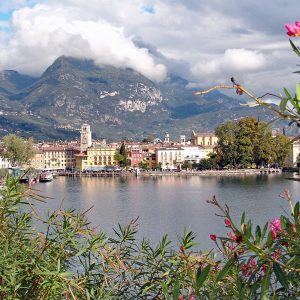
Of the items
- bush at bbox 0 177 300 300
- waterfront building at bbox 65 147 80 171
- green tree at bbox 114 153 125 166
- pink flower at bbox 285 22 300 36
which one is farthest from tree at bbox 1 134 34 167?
pink flower at bbox 285 22 300 36

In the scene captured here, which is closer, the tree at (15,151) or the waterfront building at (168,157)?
the tree at (15,151)

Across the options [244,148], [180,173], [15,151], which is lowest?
[180,173]

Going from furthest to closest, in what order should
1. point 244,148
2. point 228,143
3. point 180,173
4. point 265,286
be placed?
point 180,173 → point 228,143 → point 244,148 → point 265,286

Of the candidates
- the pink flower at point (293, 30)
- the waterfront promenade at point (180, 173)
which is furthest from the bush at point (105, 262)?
the waterfront promenade at point (180, 173)

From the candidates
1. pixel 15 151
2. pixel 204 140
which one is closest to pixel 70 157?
pixel 204 140

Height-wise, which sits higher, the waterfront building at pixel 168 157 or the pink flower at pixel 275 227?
the waterfront building at pixel 168 157

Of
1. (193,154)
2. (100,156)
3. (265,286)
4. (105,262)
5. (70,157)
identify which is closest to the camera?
(265,286)

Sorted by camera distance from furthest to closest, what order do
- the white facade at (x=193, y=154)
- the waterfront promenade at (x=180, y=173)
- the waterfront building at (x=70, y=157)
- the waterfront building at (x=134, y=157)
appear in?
the waterfront building at (x=70, y=157)
the white facade at (x=193, y=154)
the waterfront building at (x=134, y=157)
the waterfront promenade at (x=180, y=173)

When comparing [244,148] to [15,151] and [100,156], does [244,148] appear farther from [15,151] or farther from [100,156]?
[100,156]

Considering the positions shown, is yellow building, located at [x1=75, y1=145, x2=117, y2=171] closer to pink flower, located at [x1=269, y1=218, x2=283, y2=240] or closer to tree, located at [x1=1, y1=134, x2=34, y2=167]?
tree, located at [x1=1, y1=134, x2=34, y2=167]

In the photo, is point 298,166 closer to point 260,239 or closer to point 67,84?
point 260,239

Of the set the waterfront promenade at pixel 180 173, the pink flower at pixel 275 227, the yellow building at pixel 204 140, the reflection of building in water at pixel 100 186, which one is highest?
the yellow building at pixel 204 140

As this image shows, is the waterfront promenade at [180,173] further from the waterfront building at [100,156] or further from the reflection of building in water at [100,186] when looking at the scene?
the reflection of building in water at [100,186]

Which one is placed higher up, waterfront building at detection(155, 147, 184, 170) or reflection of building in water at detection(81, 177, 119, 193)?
waterfront building at detection(155, 147, 184, 170)
